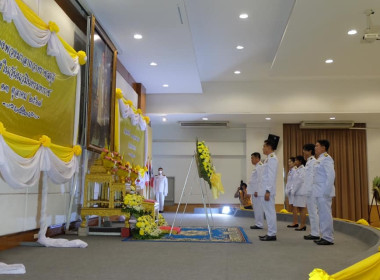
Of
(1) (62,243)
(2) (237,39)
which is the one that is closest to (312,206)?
(1) (62,243)

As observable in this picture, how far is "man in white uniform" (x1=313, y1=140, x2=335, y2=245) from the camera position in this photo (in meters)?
4.87

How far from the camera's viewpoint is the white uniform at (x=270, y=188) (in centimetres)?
525

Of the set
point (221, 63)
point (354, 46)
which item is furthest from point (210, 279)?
point (221, 63)

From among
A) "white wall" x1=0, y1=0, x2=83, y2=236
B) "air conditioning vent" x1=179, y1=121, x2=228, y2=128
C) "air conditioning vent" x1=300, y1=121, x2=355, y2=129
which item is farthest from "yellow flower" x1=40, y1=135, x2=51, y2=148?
"air conditioning vent" x1=300, y1=121, x2=355, y2=129

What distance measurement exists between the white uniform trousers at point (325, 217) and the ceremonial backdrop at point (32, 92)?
348 centimetres

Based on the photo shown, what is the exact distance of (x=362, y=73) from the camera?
10703 millimetres

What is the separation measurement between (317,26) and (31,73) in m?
5.25

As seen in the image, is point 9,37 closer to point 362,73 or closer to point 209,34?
point 209,34

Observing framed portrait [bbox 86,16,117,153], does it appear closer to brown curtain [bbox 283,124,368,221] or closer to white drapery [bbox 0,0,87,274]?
white drapery [bbox 0,0,87,274]

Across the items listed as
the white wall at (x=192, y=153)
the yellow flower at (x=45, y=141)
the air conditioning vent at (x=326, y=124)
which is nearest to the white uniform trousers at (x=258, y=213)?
the yellow flower at (x=45, y=141)

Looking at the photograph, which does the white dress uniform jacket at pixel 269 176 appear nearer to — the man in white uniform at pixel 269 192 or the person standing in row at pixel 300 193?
the man in white uniform at pixel 269 192

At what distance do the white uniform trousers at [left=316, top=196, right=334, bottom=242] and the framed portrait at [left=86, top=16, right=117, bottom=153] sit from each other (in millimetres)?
3618

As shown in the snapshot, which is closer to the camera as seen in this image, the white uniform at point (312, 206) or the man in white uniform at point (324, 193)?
the man in white uniform at point (324, 193)

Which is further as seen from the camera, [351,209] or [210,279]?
[351,209]
